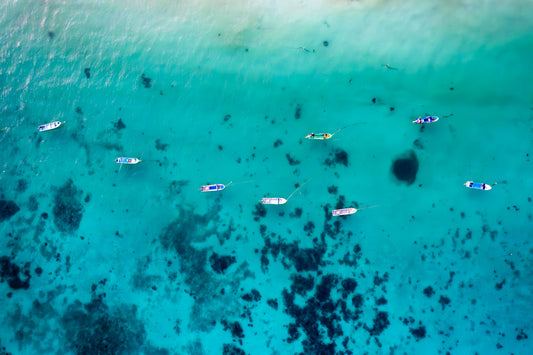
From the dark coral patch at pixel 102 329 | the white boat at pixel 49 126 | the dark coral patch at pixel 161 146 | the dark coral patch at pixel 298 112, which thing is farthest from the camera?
the white boat at pixel 49 126

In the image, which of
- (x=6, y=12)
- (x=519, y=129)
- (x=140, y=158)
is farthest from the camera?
(x=6, y=12)

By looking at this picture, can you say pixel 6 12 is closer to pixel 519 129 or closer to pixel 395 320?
pixel 395 320

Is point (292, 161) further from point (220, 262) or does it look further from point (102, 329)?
point (102, 329)

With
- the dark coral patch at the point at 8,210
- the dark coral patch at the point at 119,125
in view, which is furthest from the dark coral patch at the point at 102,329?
the dark coral patch at the point at 119,125

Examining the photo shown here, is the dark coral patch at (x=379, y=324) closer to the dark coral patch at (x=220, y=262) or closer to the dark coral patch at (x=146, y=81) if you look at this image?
the dark coral patch at (x=220, y=262)

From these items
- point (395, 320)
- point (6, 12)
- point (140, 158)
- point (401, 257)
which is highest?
point (6, 12)

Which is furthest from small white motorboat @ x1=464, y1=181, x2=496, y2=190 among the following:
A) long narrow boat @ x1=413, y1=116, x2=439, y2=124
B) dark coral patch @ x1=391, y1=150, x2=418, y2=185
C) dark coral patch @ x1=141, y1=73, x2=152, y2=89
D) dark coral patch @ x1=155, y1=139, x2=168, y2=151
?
dark coral patch @ x1=141, y1=73, x2=152, y2=89

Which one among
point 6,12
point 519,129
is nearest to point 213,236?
point 519,129

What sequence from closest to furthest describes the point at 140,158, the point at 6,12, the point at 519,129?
Answer: 1. the point at 519,129
2. the point at 140,158
3. the point at 6,12
